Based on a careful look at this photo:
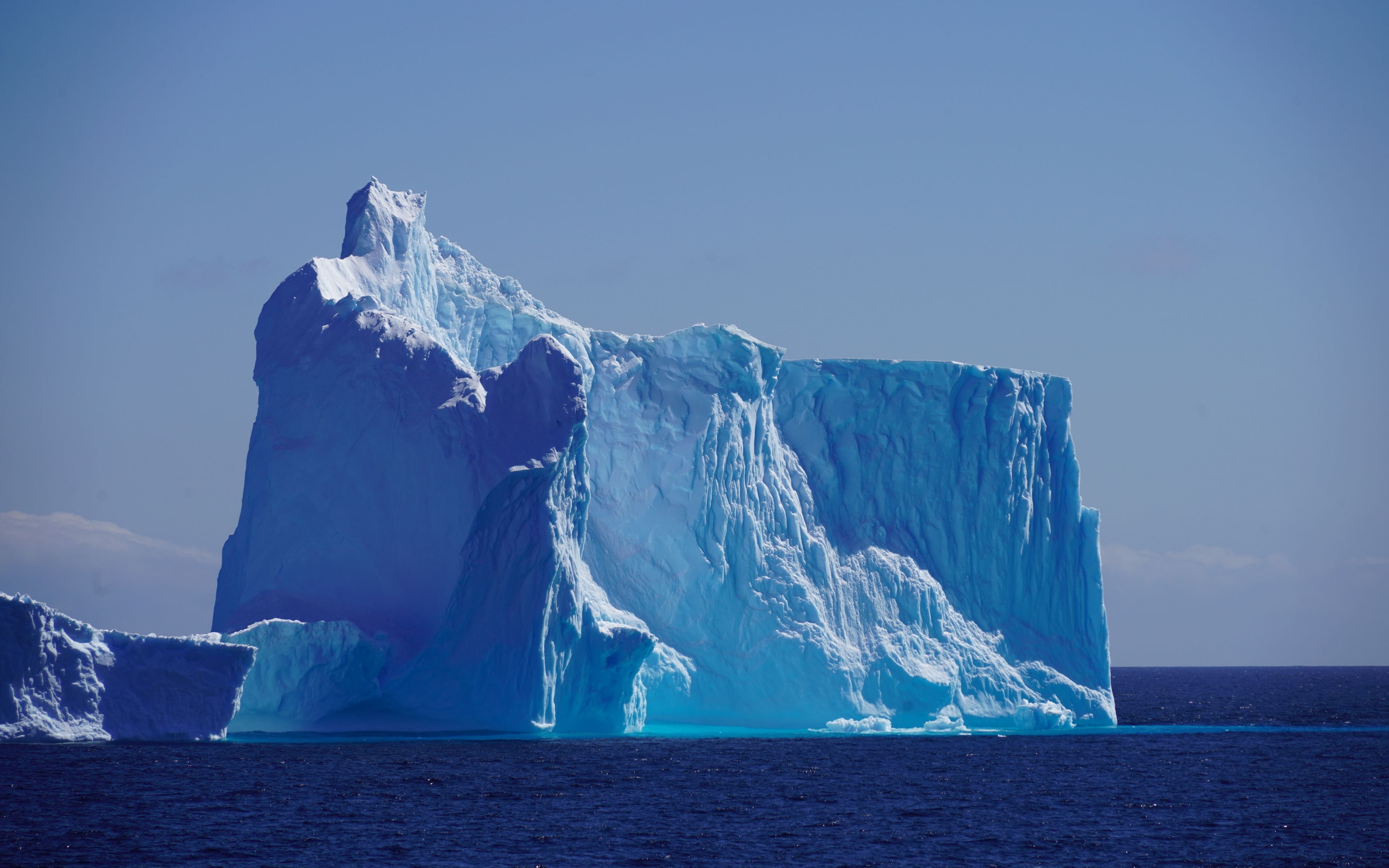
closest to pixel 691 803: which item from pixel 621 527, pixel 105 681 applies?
pixel 105 681

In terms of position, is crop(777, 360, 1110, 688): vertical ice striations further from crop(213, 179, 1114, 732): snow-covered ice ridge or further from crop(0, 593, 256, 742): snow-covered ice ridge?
crop(0, 593, 256, 742): snow-covered ice ridge

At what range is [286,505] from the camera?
2873cm

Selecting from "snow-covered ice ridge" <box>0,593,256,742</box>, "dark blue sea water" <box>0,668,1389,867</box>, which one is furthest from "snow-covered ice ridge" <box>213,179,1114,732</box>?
"dark blue sea water" <box>0,668,1389,867</box>

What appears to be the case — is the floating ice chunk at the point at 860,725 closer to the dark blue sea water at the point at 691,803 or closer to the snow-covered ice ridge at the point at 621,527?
the snow-covered ice ridge at the point at 621,527

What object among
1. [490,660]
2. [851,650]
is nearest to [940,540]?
[851,650]

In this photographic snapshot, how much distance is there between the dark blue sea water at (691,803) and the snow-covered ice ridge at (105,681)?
25.1 inches

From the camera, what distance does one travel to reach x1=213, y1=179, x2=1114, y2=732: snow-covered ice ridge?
27203 millimetres

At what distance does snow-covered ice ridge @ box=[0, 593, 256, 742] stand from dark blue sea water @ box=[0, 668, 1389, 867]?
638mm

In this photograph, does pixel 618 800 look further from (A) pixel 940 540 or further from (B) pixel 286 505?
(A) pixel 940 540

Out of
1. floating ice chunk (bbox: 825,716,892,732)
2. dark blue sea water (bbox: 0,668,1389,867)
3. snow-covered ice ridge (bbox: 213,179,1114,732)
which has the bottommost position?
dark blue sea water (bbox: 0,668,1389,867)

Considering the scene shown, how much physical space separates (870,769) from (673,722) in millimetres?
6242

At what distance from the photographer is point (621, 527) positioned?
31906 millimetres

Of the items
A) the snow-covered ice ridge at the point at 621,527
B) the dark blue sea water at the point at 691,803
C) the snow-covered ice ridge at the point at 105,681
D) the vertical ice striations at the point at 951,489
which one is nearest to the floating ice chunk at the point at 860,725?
the snow-covered ice ridge at the point at 621,527

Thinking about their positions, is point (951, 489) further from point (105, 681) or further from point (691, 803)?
point (105, 681)
